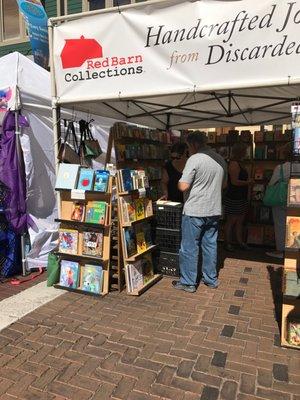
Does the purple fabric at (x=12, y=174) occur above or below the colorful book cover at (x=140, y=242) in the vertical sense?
above

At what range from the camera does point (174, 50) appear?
4004 millimetres

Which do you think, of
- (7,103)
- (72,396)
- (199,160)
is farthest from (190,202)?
(7,103)

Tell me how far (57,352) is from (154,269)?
2144mm

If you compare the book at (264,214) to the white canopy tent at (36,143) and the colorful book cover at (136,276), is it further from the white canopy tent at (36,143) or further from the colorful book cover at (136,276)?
the white canopy tent at (36,143)

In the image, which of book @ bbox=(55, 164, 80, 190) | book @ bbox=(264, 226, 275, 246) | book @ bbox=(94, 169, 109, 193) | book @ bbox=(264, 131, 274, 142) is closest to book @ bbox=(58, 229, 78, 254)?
book @ bbox=(55, 164, 80, 190)

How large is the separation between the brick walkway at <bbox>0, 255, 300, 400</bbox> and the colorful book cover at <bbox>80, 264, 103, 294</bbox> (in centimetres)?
14

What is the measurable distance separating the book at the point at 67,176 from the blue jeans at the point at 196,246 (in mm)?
1453

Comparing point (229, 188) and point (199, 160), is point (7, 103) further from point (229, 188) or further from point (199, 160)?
point (229, 188)

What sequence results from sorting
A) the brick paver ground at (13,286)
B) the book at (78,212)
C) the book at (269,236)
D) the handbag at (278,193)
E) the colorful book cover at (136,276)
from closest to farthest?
the colorful book cover at (136,276)
the book at (78,212)
the brick paver ground at (13,286)
the handbag at (278,193)
the book at (269,236)

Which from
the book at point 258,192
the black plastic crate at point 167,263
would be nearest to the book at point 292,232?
the black plastic crate at point 167,263

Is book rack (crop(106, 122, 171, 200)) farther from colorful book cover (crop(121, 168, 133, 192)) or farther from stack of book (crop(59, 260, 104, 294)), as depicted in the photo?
stack of book (crop(59, 260, 104, 294))

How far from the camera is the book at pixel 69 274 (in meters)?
4.61

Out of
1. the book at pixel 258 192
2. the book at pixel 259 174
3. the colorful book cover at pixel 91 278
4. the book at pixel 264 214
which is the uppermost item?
the book at pixel 259 174

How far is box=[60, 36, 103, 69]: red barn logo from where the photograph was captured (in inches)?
171
